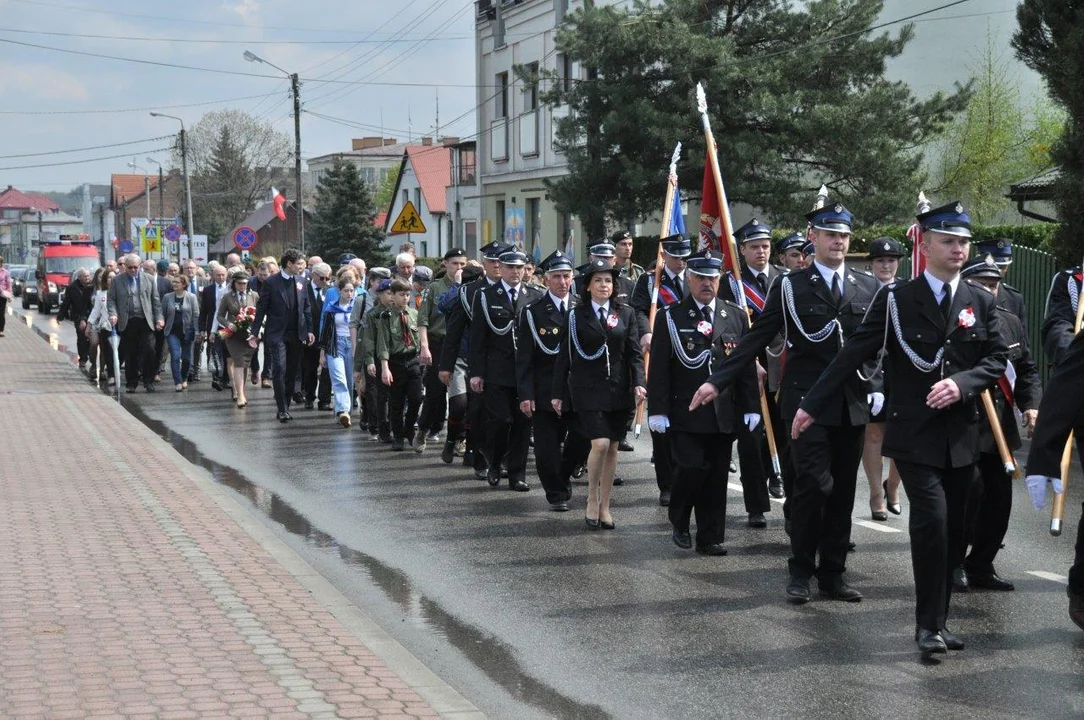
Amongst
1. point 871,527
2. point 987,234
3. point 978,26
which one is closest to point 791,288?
point 871,527

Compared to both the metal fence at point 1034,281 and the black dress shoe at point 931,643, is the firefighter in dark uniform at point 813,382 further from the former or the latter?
the metal fence at point 1034,281

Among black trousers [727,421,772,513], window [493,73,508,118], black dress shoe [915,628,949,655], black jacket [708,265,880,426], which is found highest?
window [493,73,508,118]

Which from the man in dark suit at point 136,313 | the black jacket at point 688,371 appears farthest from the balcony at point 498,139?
the black jacket at point 688,371

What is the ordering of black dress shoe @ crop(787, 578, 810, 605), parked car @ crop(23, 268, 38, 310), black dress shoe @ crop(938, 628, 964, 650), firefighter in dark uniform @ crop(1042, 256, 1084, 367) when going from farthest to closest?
1. parked car @ crop(23, 268, 38, 310)
2. firefighter in dark uniform @ crop(1042, 256, 1084, 367)
3. black dress shoe @ crop(787, 578, 810, 605)
4. black dress shoe @ crop(938, 628, 964, 650)

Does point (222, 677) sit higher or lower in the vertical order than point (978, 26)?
lower

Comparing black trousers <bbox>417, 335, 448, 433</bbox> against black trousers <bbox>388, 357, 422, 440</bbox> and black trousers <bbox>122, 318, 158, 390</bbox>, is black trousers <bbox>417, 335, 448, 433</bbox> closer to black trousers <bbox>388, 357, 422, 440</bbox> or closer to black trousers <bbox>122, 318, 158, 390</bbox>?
black trousers <bbox>388, 357, 422, 440</bbox>

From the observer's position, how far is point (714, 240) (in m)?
11.8

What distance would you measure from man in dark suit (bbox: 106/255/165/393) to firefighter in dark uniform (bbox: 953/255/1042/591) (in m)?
15.3

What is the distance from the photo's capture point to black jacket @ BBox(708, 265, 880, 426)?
313 inches

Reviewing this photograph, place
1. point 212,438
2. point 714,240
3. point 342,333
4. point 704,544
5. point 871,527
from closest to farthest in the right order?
point 704,544, point 871,527, point 714,240, point 212,438, point 342,333

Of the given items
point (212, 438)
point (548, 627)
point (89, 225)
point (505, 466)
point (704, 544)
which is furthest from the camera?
point (89, 225)

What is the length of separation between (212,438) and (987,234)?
478 inches

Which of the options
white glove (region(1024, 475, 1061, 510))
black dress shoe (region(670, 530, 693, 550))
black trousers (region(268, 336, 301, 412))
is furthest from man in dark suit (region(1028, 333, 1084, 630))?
black trousers (region(268, 336, 301, 412))

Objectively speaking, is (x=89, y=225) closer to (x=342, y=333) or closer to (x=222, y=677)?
(x=342, y=333)
